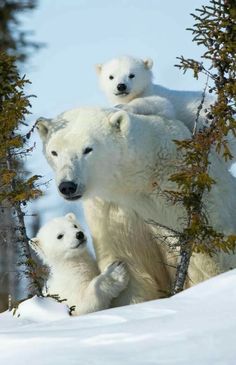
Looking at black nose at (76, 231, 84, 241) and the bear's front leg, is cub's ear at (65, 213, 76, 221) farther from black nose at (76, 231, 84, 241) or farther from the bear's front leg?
the bear's front leg

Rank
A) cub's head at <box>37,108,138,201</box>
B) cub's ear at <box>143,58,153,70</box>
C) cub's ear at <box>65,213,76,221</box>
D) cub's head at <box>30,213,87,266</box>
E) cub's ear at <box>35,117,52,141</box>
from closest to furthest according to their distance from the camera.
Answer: cub's head at <box>37,108,138,201</box>
cub's ear at <box>35,117,52,141</box>
cub's head at <box>30,213,87,266</box>
cub's ear at <box>65,213,76,221</box>
cub's ear at <box>143,58,153,70</box>

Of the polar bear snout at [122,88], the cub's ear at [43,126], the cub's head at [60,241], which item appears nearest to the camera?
the cub's ear at [43,126]

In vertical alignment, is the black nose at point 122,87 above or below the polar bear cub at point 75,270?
above

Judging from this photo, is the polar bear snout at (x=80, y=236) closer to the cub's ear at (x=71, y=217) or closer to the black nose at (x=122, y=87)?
the cub's ear at (x=71, y=217)

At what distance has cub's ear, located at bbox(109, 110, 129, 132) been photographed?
9344 millimetres

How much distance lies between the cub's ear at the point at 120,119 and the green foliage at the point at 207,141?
0.48 meters

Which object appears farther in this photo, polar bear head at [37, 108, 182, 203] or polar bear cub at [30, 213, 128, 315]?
polar bear cub at [30, 213, 128, 315]

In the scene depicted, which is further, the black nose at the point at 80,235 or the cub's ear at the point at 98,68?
the cub's ear at the point at 98,68

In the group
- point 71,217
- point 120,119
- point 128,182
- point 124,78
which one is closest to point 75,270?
point 71,217

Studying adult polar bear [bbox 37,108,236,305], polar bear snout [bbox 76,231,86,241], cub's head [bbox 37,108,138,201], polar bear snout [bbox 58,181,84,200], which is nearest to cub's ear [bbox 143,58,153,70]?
polar bear snout [bbox 76,231,86,241]

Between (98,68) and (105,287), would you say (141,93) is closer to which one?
(98,68)

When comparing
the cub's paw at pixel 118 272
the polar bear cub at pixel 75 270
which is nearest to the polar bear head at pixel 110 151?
the cub's paw at pixel 118 272

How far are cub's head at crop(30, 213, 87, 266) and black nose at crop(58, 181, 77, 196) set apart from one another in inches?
70.6

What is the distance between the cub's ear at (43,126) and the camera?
9.59 meters
